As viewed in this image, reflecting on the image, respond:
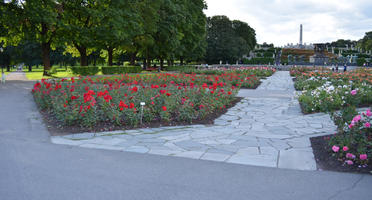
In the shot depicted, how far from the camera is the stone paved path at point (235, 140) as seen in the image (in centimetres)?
472

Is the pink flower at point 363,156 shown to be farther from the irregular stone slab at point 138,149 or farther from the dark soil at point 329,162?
the irregular stone slab at point 138,149

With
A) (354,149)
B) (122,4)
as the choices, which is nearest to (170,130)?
(354,149)

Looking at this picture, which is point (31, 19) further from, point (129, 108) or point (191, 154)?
point (191, 154)

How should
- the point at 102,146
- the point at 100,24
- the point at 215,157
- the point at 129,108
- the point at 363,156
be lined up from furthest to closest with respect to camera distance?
1. the point at 100,24
2. the point at 129,108
3. the point at 102,146
4. the point at 215,157
5. the point at 363,156

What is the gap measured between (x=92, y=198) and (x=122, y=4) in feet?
74.8

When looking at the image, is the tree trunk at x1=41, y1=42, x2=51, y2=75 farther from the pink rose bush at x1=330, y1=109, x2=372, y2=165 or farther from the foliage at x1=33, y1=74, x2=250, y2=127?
the pink rose bush at x1=330, y1=109, x2=372, y2=165

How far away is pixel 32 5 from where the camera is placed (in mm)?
19219

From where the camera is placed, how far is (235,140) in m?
5.73

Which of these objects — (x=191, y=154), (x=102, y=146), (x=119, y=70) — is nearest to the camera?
(x=191, y=154)

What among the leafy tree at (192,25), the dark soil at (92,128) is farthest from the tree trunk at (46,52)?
the dark soil at (92,128)

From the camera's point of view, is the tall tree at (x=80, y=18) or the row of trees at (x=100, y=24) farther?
the tall tree at (x=80, y=18)

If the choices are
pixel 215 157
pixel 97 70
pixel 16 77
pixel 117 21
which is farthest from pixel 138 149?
pixel 16 77

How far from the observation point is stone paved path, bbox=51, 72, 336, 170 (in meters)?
4.72

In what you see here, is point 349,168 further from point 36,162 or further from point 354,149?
point 36,162
